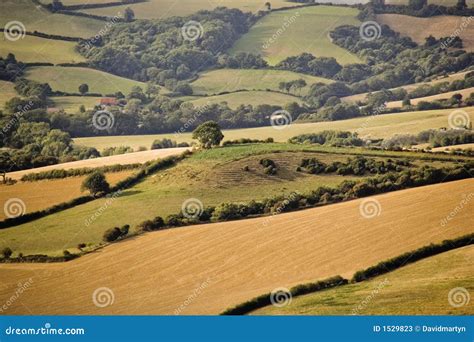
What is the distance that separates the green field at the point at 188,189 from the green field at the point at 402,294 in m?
11.8

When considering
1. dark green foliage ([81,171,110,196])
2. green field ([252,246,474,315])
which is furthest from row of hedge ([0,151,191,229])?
green field ([252,246,474,315])

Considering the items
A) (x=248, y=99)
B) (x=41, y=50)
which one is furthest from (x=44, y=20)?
(x=248, y=99)

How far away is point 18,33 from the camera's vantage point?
92750 millimetres

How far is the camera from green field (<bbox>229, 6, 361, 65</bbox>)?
4385 inches

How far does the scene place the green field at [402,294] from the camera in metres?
31.4

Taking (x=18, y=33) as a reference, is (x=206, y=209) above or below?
below

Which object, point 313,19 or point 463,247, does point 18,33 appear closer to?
point 313,19

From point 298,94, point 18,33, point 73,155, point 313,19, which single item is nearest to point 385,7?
point 313,19

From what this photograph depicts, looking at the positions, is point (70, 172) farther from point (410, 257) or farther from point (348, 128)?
point (348, 128)

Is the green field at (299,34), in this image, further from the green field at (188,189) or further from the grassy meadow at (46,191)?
the grassy meadow at (46,191)

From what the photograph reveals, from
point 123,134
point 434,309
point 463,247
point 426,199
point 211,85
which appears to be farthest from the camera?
point 211,85

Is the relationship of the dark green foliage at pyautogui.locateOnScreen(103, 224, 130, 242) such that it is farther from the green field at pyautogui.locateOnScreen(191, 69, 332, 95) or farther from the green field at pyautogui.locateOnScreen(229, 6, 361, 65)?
the green field at pyautogui.locateOnScreen(229, 6, 361, 65)

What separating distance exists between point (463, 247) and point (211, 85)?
216 ft

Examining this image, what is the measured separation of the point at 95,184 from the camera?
46.8 metres
